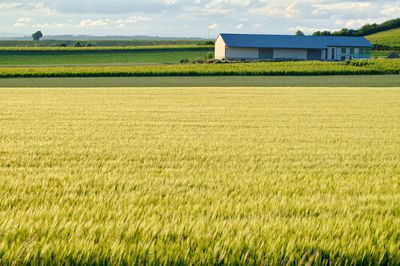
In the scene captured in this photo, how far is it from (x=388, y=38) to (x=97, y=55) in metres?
87.6

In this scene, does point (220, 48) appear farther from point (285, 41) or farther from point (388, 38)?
point (388, 38)

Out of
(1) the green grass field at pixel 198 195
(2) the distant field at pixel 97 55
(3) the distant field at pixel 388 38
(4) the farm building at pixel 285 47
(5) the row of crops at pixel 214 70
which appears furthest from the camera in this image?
(3) the distant field at pixel 388 38

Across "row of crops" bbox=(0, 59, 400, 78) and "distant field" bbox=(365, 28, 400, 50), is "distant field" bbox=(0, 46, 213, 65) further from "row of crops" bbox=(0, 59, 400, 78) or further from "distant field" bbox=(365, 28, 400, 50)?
"distant field" bbox=(365, 28, 400, 50)

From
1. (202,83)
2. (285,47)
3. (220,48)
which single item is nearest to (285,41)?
(285,47)

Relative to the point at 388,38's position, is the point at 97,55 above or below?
below

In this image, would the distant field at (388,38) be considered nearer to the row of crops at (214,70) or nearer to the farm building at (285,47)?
the farm building at (285,47)

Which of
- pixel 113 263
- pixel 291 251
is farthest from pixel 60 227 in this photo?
pixel 291 251

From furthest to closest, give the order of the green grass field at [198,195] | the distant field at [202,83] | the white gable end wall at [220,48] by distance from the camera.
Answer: the white gable end wall at [220,48] < the distant field at [202,83] < the green grass field at [198,195]

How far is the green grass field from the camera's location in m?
4.57

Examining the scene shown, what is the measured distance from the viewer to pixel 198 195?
681 cm

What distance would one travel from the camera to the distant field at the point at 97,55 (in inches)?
4154

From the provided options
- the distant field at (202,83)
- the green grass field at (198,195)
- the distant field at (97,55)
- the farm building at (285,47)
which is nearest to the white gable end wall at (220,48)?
the farm building at (285,47)

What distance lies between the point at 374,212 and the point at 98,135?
31.7ft

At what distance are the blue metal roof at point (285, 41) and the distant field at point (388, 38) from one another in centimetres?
2794
